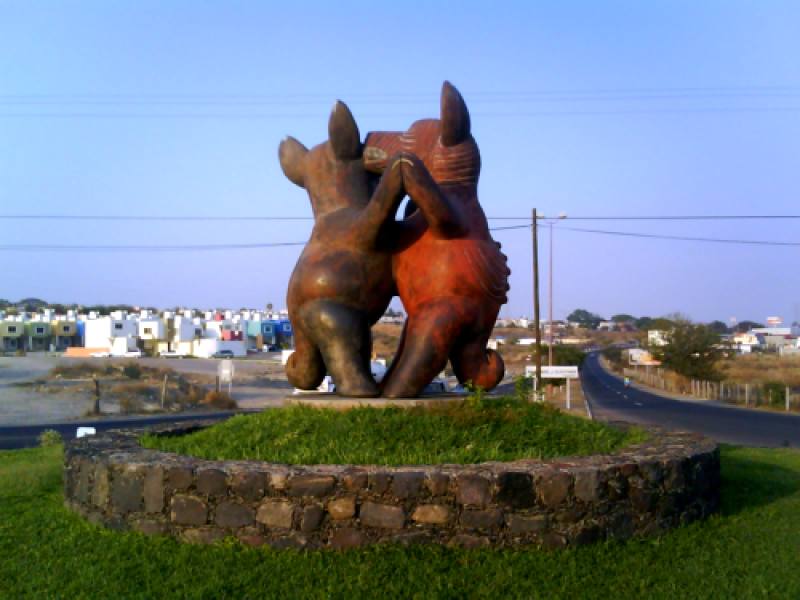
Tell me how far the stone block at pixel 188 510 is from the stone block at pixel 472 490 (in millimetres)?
1804

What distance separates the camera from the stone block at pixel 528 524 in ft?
17.2

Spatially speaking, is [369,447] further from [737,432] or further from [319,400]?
[737,432]

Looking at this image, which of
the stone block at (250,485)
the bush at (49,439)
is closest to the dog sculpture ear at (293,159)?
the stone block at (250,485)

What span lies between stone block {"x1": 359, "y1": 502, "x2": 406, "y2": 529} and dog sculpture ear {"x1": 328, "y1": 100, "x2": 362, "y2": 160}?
466cm

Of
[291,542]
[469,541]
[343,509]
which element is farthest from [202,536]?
[469,541]

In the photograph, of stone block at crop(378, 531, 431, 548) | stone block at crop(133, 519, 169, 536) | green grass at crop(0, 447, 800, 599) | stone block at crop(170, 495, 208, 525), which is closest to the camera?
green grass at crop(0, 447, 800, 599)

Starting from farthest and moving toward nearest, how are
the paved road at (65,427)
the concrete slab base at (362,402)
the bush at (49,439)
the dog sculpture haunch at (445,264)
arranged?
the paved road at (65,427)
the bush at (49,439)
the dog sculpture haunch at (445,264)
the concrete slab base at (362,402)

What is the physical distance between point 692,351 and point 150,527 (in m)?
41.4

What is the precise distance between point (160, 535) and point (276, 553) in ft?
3.19

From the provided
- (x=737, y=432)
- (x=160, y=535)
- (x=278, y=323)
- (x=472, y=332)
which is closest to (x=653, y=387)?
(x=737, y=432)

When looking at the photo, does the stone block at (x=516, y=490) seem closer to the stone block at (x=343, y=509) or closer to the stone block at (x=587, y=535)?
the stone block at (x=587, y=535)

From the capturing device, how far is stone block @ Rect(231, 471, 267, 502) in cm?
531

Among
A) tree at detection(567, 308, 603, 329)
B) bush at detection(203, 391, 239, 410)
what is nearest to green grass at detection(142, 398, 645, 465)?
bush at detection(203, 391, 239, 410)

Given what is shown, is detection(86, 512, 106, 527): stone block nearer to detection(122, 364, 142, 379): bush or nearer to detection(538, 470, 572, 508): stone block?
detection(538, 470, 572, 508): stone block
